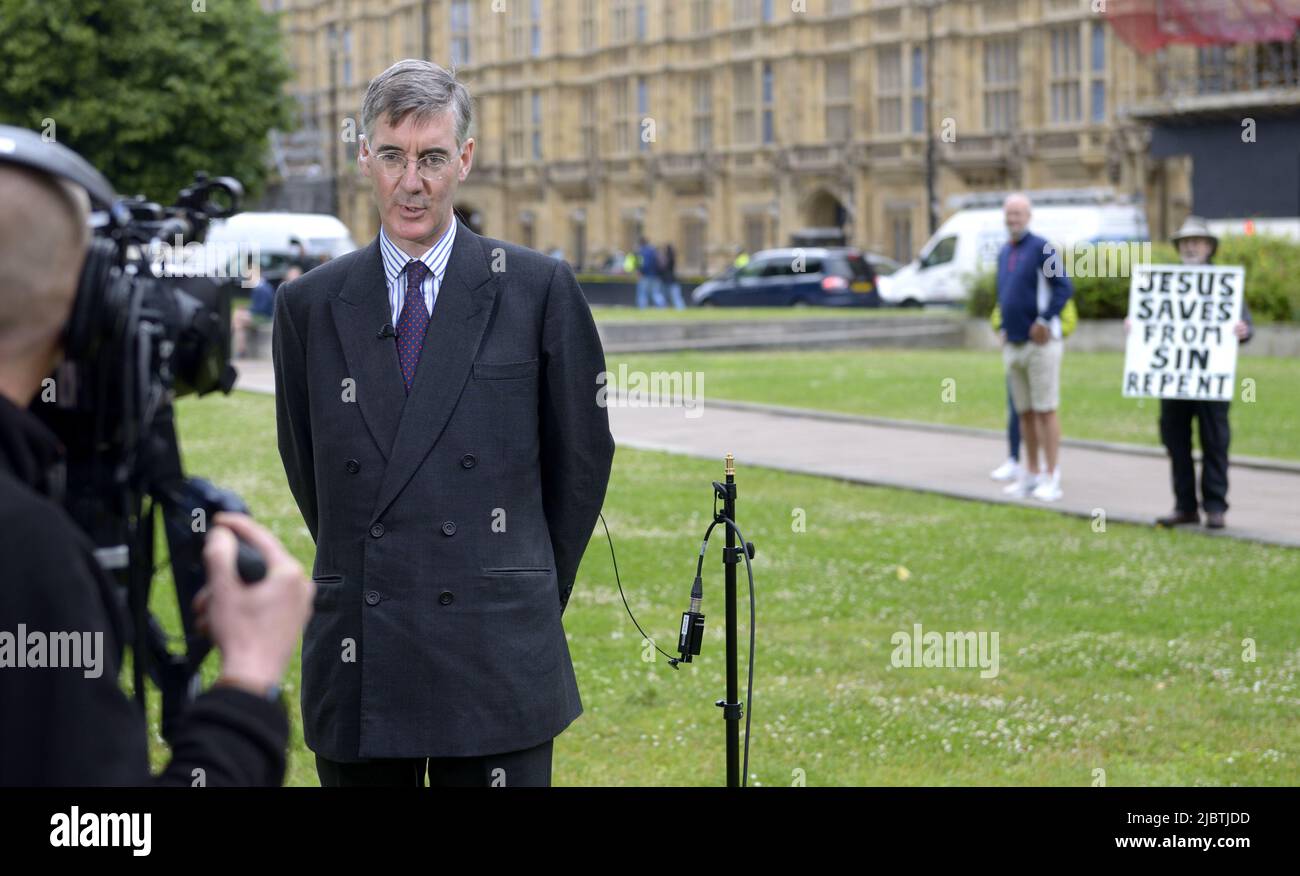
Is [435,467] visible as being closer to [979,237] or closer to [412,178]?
[412,178]

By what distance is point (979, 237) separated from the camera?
128ft

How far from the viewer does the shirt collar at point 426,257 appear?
3814mm

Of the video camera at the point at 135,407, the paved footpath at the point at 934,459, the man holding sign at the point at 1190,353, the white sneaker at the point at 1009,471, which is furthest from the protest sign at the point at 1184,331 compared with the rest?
the video camera at the point at 135,407

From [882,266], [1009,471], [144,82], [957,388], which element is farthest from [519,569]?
[144,82]

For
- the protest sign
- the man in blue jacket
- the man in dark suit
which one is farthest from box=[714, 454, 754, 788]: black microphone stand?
the man in blue jacket

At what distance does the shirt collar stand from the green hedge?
2418cm

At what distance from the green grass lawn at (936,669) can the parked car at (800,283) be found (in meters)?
28.5

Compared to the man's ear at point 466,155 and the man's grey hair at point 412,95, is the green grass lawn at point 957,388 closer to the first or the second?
the man's ear at point 466,155

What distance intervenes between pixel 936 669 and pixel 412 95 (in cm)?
508

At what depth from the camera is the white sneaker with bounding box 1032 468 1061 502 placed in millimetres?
13102

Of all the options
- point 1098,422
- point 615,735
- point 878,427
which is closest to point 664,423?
point 878,427
